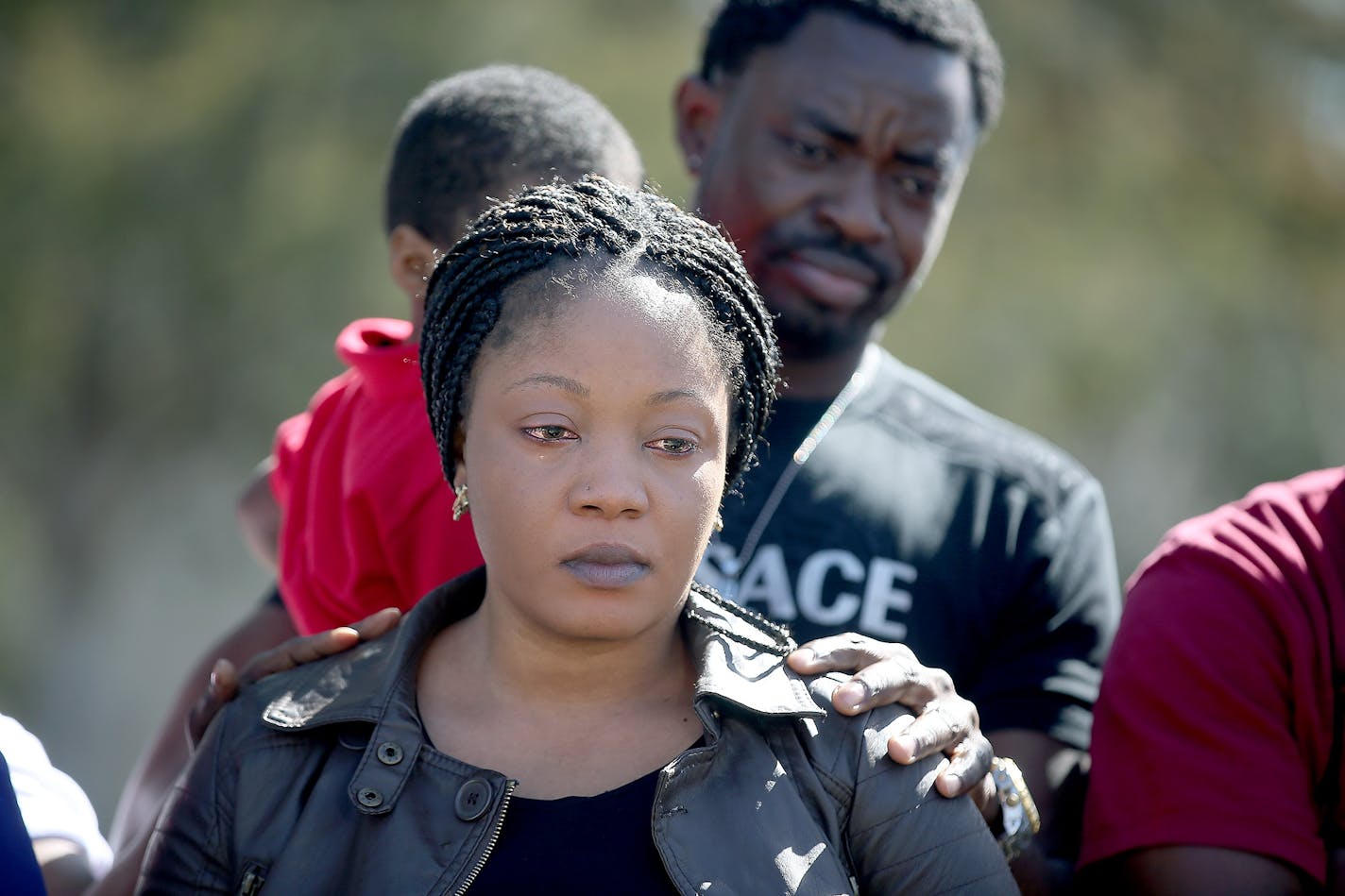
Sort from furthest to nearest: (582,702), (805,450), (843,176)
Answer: (843,176) → (805,450) → (582,702)

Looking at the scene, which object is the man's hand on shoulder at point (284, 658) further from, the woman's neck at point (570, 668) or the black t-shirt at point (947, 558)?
the black t-shirt at point (947, 558)

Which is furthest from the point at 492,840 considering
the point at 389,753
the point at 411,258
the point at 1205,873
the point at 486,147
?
the point at 486,147

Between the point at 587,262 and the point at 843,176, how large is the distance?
1.26 meters

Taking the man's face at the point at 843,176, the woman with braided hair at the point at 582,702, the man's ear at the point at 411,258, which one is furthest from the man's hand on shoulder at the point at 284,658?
the man's face at the point at 843,176

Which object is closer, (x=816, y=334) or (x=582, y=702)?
(x=582, y=702)

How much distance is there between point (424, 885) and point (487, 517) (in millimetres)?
503

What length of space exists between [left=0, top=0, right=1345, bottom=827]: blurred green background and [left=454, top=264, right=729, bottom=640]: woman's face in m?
6.51

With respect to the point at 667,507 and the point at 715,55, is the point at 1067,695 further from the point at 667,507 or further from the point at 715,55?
the point at 715,55

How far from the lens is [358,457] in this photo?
9.10 ft

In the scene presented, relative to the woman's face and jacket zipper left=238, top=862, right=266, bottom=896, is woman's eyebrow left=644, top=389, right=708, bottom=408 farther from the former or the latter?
jacket zipper left=238, top=862, right=266, bottom=896

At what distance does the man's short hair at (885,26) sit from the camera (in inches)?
131

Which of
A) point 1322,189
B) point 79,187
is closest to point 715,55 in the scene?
point 79,187

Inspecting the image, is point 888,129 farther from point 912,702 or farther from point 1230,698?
point 912,702

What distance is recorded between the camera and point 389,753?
2.12 meters
